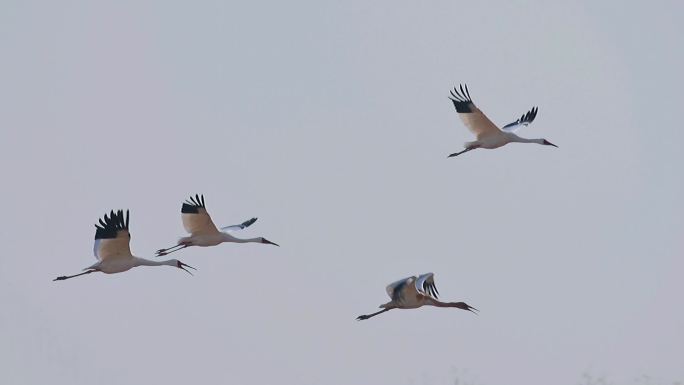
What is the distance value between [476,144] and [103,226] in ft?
25.1

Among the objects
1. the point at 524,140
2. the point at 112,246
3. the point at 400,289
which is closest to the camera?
the point at 400,289

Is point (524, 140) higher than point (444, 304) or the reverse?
higher

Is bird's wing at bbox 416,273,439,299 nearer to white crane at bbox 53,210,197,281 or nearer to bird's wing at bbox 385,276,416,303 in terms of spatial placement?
bird's wing at bbox 385,276,416,303

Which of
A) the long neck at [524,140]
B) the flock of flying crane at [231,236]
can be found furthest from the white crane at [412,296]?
the long neck at [524,140]

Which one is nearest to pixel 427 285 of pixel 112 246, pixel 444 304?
pixel 444 304

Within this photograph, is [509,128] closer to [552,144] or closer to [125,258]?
[552,144]

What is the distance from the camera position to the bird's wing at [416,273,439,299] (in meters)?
31.2

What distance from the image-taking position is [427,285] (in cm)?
3281

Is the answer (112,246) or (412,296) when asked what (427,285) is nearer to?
(412,296)

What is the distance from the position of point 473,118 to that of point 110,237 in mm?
7667

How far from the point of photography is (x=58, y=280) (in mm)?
36344

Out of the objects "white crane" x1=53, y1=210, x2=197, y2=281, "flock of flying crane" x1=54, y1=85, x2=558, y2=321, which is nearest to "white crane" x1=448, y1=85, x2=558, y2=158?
"flock of flying crane" x1=54, y1=85, x2=558, y2=321

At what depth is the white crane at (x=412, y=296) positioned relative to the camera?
1235 inches

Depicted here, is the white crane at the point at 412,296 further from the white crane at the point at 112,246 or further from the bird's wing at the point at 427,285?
the white crane at the point at 112,246
